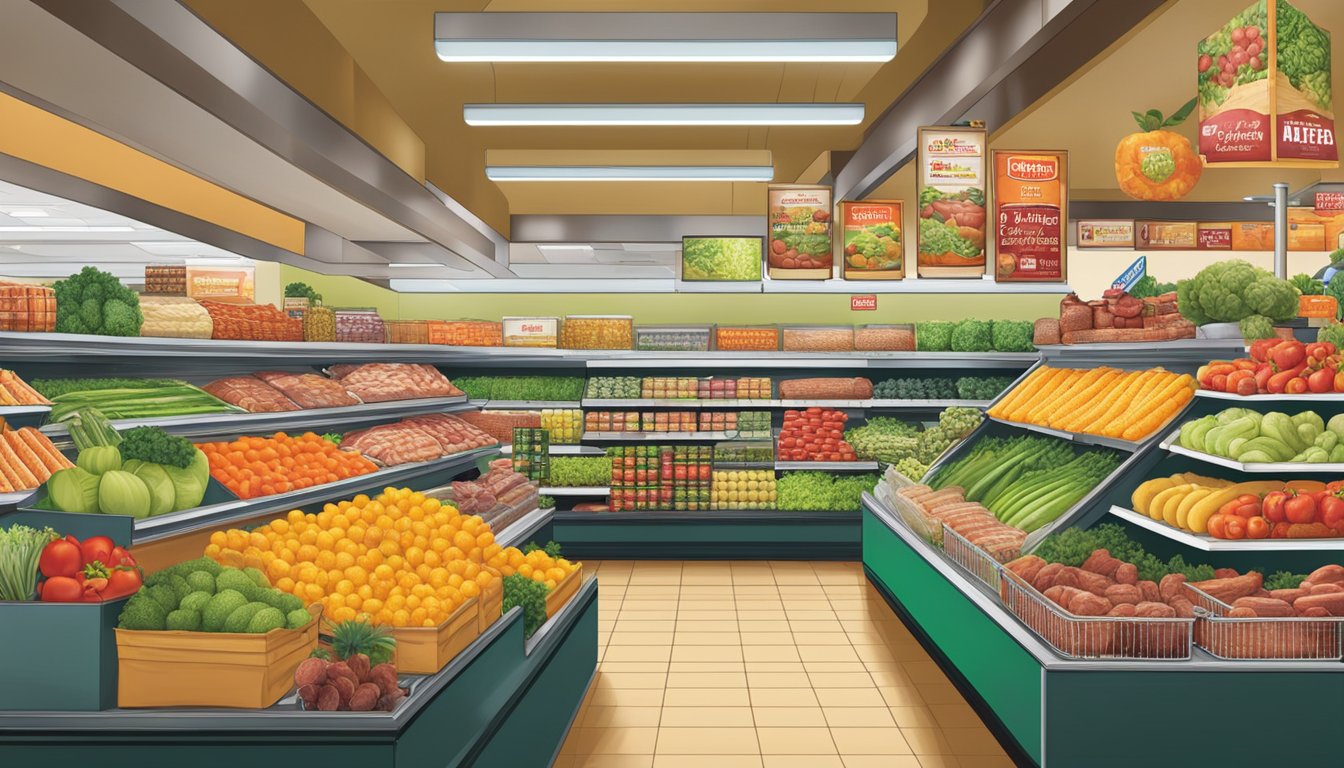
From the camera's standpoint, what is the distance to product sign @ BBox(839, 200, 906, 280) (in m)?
7.40

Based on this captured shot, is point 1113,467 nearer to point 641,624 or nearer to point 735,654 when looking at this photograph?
point 735,654

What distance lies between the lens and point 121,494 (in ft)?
11.7

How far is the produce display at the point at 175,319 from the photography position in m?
4.52

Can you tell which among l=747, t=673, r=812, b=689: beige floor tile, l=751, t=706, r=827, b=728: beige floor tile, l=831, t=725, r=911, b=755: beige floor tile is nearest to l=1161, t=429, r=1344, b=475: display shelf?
l=831, t=725, r=911, b=755: beige floor tile

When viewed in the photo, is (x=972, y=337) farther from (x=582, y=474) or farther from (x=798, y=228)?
(x=582, y=474)

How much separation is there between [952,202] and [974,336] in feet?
11.1

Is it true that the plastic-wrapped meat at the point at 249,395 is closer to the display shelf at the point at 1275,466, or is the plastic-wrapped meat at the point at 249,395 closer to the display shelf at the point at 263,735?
the display shelf at the point at 263,735

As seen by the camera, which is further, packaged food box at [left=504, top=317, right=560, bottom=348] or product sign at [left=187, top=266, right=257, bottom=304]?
packaged food box at [left=504, top=317, right=560, bottom=348]

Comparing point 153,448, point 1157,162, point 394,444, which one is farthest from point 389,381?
point 1157,162

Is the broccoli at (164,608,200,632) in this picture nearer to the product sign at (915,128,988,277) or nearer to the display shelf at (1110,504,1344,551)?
the display shelf at (1110,504,1344,551)

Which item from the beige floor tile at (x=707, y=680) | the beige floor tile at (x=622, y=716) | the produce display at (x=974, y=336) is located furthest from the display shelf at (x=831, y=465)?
the beige floor tile at (x=622, y=716)

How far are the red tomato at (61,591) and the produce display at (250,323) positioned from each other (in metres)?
2.46

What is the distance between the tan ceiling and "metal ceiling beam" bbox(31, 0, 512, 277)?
0.12 meters

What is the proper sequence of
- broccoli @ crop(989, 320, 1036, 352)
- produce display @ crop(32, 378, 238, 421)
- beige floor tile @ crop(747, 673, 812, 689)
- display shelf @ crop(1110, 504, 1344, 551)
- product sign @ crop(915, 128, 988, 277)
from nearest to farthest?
display shelf @ crop(1110, 504, 1344, 551) → produce display @ crop(32, 378, 238, 421) → beige floor tile @ crop(747, 673, 812, 689) → product sign @ crop(915, 128, 988, 277) → broccoli @ crop(989, 320, 1036, 352)
